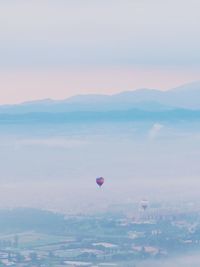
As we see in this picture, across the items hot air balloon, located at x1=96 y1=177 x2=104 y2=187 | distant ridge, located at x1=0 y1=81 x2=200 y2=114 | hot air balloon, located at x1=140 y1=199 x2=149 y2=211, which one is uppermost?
distant ridge, located at x1=0 y1=81 x2=200 y2=114

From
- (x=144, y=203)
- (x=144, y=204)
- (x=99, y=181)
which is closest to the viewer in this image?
(x=99, y=181)

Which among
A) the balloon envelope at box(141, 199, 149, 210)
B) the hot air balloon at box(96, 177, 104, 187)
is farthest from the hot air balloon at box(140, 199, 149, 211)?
the hot air balloon at box(96, 177, 104, 187)

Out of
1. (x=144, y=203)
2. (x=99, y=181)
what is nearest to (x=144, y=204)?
(x=144, y=203)

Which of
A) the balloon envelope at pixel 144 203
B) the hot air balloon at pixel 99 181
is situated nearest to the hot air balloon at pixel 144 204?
the balloon envelope at pixel 144 203

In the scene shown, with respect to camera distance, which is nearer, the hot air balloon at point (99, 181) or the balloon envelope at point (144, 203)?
the hot air balloon at point (99, 181)

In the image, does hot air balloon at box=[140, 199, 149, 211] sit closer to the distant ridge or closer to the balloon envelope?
the balloon envelope

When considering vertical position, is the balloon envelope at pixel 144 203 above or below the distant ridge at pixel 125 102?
below

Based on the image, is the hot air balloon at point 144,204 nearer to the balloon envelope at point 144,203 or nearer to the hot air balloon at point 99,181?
the balloon envelope at point 144,203

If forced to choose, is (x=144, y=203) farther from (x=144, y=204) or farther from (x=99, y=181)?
(x=99, y=181)

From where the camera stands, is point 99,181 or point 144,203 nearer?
point 99,181

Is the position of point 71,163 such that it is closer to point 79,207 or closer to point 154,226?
point 79,207

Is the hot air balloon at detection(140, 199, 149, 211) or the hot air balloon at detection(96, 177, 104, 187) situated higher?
the hot air balloon at detection(96, 177, 104, 187)
